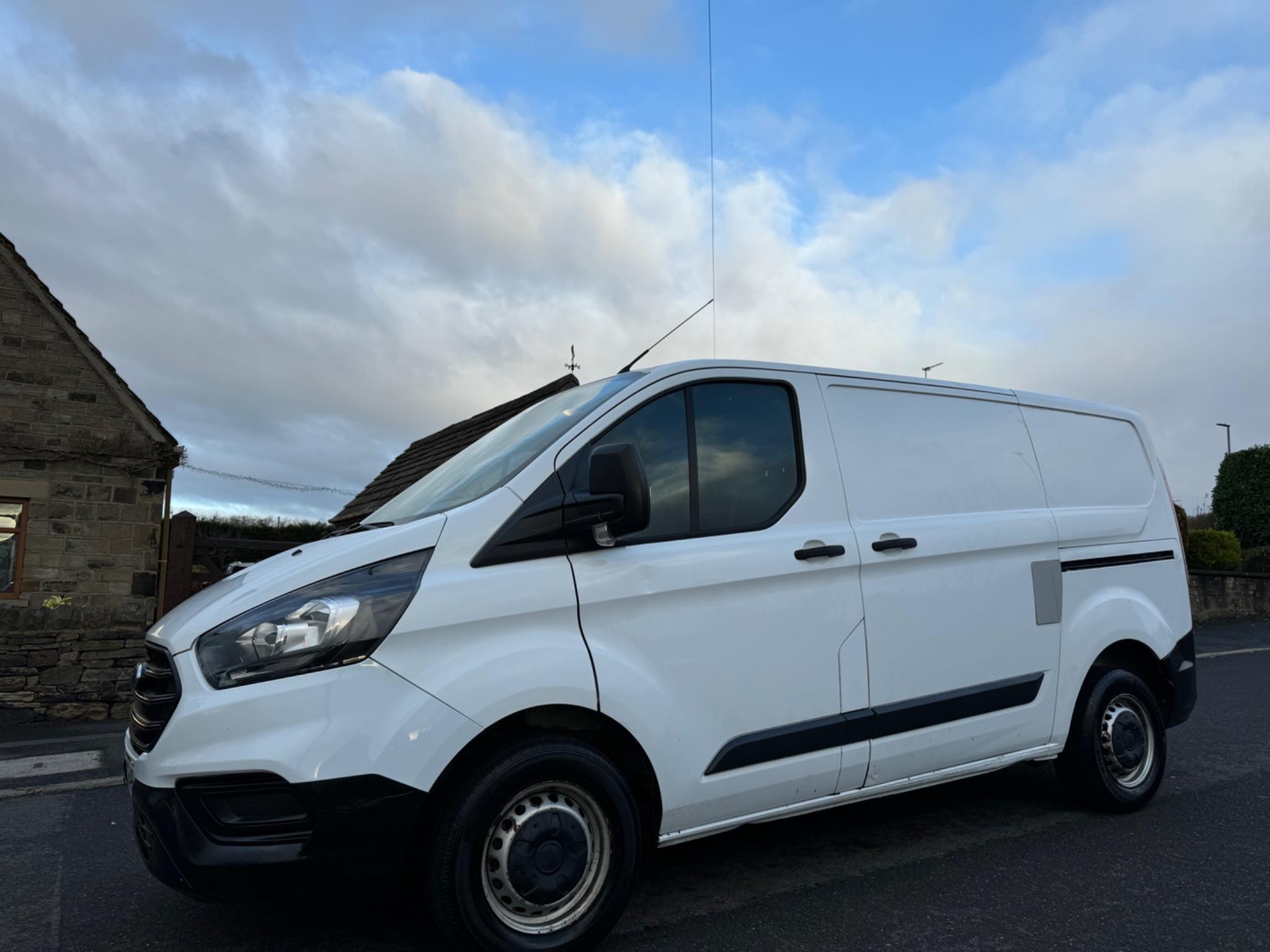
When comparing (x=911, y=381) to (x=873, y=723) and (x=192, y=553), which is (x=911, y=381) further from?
(x=192, y=553)

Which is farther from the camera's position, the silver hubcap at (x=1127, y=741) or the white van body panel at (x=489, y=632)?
the silver hubcap at (x=1127, y=741)

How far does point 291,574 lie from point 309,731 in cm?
Result: 51

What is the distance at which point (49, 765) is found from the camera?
6941 mm

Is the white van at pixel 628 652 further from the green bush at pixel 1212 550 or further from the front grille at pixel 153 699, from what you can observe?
the green bush at pixel 1212 550

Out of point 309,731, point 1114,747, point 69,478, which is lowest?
point 1114,747

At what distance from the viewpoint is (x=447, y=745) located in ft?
8.82

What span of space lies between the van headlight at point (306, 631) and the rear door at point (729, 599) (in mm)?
644

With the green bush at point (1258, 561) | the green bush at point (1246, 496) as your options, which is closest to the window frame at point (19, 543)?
the green bush at point (1258, 561)

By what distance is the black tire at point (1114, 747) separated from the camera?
4410 mm

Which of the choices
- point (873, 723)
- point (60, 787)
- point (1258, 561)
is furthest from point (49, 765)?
point (1258, 561)

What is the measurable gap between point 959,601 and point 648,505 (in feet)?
5.51

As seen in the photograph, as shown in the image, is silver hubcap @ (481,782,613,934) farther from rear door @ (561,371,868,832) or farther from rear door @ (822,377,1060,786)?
rear door @ (822,377,1060,786)

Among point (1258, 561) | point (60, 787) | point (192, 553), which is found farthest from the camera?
point (1258, 561)

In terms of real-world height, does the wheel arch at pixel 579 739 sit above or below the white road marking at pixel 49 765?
above
